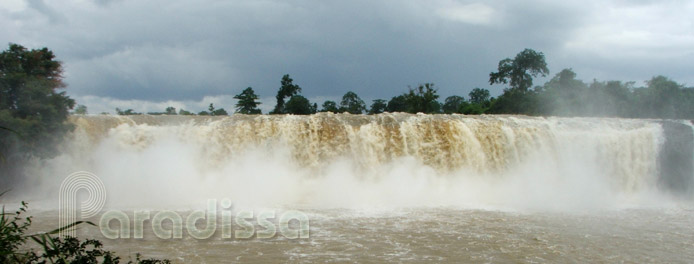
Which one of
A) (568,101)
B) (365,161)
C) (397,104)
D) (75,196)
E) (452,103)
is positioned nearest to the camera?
(75,196)

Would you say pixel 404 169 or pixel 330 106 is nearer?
pixel 404 169

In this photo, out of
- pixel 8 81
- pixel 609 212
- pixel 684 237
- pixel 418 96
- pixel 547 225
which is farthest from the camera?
pixel 418 96

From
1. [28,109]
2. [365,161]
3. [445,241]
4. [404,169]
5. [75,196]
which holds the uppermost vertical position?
[28,109]

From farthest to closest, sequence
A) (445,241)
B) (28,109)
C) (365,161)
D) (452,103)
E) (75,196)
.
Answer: (452,103) → (365,161) → (28,109) → (75,196) → (445,241)

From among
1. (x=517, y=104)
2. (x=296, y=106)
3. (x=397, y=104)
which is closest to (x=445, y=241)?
(x=517, y=104)

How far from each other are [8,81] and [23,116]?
3.53ft

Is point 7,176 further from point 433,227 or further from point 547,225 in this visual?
point 547,225

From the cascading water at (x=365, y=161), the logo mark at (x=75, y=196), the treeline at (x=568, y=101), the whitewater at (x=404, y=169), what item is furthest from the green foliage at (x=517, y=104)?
the logo mark at (x=75, y=196)

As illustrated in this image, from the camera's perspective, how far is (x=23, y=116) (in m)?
13.8

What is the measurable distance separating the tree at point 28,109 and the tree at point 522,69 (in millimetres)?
44755

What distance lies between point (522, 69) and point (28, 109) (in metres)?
47.0

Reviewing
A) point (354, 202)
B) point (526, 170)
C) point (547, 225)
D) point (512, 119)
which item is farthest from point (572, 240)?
point (512, 119)

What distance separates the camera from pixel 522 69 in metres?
50.9

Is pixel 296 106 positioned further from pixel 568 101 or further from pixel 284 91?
pixel 568 101
